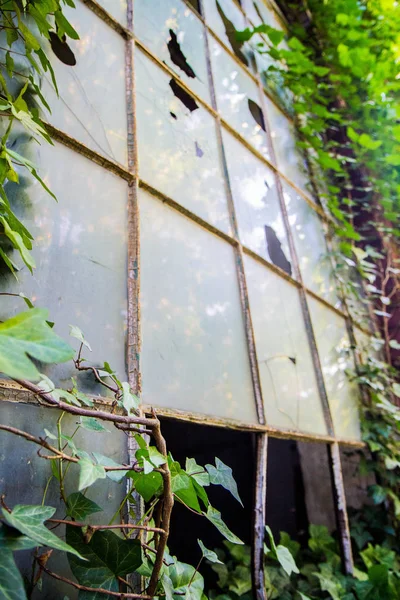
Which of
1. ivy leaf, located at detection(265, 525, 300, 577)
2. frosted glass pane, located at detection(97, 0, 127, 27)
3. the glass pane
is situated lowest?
ivy leaf, located at detection(265, 525, 300, 577)

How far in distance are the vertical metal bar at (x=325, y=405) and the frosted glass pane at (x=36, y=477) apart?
41.7 inches

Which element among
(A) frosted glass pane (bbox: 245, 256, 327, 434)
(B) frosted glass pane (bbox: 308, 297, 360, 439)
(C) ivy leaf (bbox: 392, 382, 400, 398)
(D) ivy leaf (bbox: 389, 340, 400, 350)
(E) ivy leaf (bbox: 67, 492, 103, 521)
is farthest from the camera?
(D) ivy leaf (bbox: 389, 340, 400, 350)

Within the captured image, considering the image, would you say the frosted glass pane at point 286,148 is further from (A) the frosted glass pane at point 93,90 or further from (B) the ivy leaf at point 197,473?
(B) the ivy leaf at point 197,473

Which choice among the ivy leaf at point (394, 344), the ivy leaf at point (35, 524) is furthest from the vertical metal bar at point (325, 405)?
the ivy leaf at point (35, 524)

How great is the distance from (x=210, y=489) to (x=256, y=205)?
5.02ft

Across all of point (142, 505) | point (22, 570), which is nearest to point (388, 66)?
point (142, 505)

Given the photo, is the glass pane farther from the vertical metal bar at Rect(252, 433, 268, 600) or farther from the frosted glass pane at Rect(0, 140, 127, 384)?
the vertical metal bar at Rect(252, 433, 268, 600)

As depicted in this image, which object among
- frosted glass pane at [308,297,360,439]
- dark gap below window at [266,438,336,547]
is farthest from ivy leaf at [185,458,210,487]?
dark gap below window at [266,438,336,547]

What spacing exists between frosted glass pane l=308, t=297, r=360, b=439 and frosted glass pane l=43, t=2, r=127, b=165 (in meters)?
1.15

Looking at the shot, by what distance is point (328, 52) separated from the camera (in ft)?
9.43

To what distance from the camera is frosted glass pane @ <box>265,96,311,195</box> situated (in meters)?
2.24

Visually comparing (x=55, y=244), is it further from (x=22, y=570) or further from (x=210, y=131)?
(x=210, y=131)

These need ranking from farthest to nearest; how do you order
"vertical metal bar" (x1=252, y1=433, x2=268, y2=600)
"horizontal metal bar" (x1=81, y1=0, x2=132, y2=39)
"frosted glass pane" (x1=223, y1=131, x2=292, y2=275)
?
"frosted glass pane" (x1=223, y1=131, x2=292, y2=275) < "horizontal metal bar" (x1=81, y1=0, x2=132, y2=39) < "vertical metal bar" (x1=252, y1=433, x2=268, y2=600)

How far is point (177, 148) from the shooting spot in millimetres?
1485
